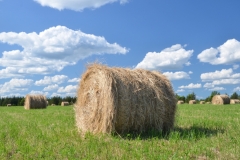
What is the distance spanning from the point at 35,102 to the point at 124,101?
2525cm

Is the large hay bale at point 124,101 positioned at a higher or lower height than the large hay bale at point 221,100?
lower

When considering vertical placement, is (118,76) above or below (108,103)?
above

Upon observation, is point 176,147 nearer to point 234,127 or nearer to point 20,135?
point 234,127

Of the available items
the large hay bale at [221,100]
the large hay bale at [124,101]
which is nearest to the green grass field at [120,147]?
the large hay bale at [124,101]

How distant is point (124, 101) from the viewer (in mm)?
8391

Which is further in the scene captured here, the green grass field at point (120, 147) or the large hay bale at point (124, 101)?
the large hay bale at point (124, 101)

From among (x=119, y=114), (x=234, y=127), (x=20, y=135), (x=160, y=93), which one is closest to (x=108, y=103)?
(x=119, y=114)

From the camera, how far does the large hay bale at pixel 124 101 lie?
832 cm

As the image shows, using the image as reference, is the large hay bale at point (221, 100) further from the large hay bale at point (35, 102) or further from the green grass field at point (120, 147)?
the green grass field at point (120, 147)

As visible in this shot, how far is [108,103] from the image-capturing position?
821cm

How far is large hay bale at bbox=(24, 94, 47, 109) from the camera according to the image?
31.7 metres

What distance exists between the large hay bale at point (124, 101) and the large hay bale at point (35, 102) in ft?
75.9

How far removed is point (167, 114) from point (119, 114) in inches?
73.5

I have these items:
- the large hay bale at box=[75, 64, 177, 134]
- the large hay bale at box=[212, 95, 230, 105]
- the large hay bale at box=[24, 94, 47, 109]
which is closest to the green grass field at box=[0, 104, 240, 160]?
the large hay bale at box=[75, 64, 177, 134]
